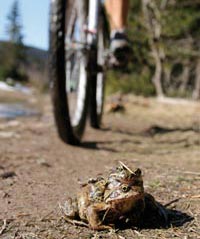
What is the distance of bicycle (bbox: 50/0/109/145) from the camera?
3217 mm

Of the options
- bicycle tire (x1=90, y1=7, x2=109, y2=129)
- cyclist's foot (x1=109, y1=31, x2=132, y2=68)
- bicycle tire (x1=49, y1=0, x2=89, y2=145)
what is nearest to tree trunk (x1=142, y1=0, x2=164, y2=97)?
bicycle tire (x1=90, y1=7, x2=109, y2=129)

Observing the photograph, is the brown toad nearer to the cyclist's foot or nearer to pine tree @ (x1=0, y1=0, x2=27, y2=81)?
the cyclist's foot

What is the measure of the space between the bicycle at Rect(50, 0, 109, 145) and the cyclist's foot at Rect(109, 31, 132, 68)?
16 cm

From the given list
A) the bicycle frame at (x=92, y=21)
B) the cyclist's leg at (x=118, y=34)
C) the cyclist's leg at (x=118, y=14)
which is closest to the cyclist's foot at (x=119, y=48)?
the cyclist's leg at (x=118, y=34)

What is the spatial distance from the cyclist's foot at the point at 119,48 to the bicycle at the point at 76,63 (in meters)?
0.16

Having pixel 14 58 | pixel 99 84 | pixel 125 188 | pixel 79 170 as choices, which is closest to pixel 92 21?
pixel 99 84

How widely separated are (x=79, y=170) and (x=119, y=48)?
1700 millimetres

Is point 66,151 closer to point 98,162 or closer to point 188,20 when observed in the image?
point 98,162

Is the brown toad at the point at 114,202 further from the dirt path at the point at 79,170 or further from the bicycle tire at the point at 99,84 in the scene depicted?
the bicycle tire at the point at 99,84

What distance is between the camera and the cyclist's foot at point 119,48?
4.08 meters

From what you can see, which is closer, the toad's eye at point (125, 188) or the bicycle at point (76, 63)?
the toad's eye at point (125, 188)

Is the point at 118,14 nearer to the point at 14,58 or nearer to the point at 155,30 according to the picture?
the point at 155,30

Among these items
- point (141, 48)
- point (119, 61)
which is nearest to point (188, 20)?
point (141, 48)

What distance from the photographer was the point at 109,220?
5.38 ft
